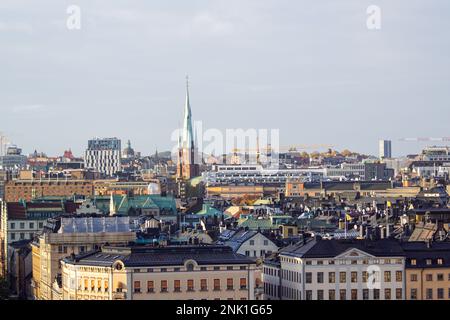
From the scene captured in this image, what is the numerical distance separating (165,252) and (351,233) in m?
18.7

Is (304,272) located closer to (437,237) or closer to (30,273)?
(437,237)

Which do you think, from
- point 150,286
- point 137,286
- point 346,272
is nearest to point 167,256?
point 150,286

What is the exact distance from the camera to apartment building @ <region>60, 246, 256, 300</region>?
108 ft

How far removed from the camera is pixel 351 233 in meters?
51.5

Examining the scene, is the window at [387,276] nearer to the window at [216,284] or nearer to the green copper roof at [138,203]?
the window at [216,284]

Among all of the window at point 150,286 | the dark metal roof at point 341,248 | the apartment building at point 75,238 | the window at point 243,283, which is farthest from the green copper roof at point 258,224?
the window at point 150,286

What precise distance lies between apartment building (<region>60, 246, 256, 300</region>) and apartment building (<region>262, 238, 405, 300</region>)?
257 centimetres

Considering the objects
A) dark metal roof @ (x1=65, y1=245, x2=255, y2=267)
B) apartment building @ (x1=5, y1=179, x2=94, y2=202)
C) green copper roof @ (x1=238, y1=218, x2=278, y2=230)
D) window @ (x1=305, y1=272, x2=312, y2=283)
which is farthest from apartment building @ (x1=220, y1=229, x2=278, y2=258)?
apartment building @ (x1=5, y1=179, x2=94, y2=202)

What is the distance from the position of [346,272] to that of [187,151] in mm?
141349

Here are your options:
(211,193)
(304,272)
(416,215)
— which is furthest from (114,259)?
(211,193)

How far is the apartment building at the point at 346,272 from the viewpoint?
36.0m

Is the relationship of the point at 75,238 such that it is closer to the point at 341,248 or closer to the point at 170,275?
→ the point at 341,248

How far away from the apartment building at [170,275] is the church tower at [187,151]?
415ft

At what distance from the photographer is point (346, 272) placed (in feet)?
119
